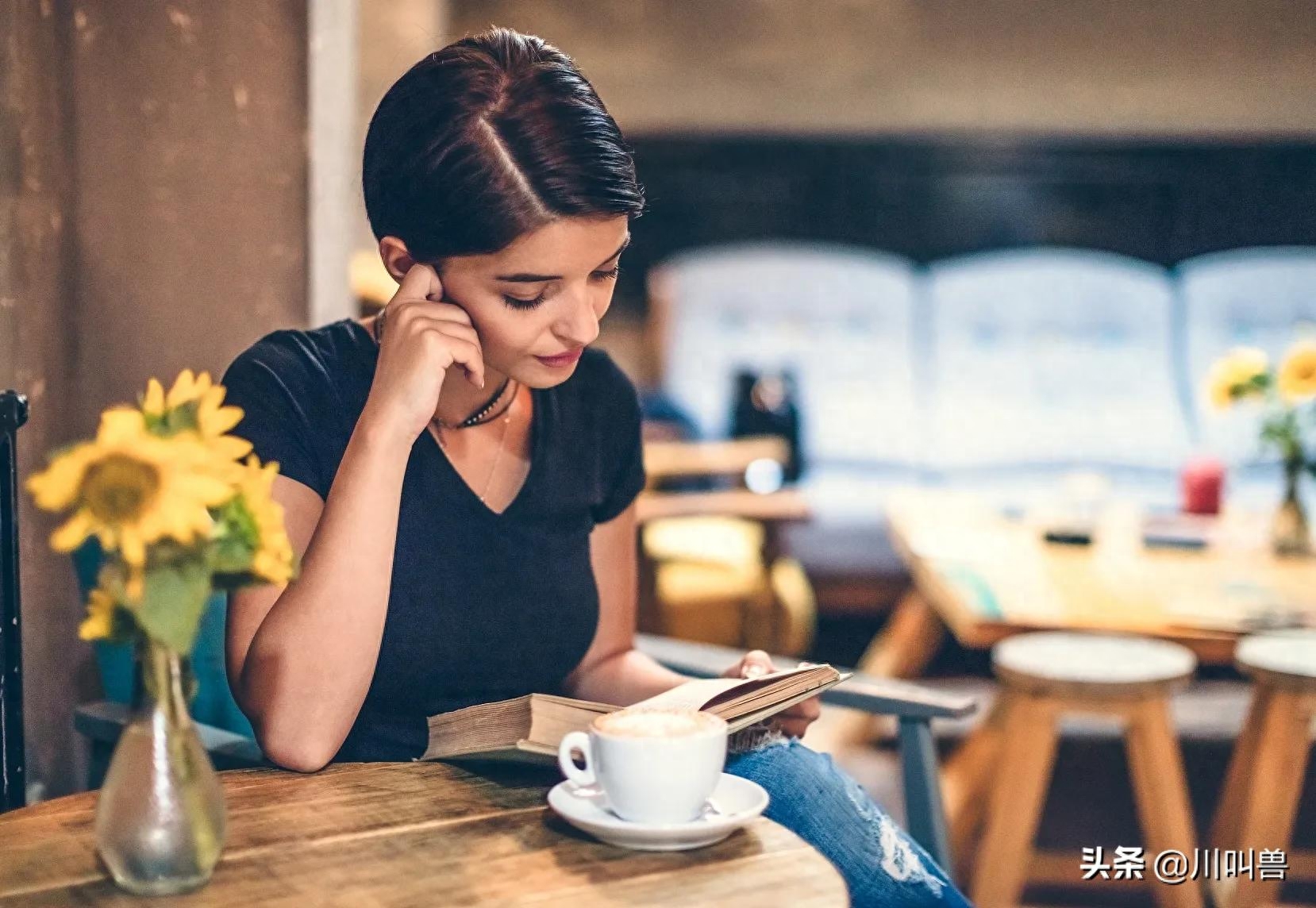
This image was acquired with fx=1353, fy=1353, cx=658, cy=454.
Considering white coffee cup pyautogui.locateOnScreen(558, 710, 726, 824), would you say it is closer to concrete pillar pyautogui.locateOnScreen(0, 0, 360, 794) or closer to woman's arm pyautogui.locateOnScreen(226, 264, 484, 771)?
woman's arm pyautogui.locateOnScreen(226, 264, 484, 771)

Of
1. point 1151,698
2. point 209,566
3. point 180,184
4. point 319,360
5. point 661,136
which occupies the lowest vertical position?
point 1151,698

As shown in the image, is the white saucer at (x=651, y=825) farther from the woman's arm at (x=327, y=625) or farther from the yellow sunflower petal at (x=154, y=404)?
the yellow sunflower petal at (x=154, y=404)

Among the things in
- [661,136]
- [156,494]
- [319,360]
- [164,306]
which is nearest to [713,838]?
[156,494]

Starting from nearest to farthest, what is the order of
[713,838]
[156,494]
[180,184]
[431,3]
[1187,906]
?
[156,494] < [713,838] < [180,184] < [1187,906] < [431,3]

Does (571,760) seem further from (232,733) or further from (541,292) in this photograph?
(232,733)

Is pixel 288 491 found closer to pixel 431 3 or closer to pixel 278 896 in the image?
pixel 278 896

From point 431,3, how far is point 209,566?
4651mm

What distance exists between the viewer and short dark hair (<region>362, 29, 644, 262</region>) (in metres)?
1.17

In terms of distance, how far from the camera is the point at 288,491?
117 centimetres

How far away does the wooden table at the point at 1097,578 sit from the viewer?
2.14 metres

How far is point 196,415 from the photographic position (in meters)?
0.75

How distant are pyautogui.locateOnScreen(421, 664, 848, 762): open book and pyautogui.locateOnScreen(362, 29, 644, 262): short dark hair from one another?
416mm

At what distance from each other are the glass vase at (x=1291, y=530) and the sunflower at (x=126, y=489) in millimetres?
2532

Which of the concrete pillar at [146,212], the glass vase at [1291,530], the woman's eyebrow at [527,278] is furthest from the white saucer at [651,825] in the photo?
the glass vase at [1291,530]
